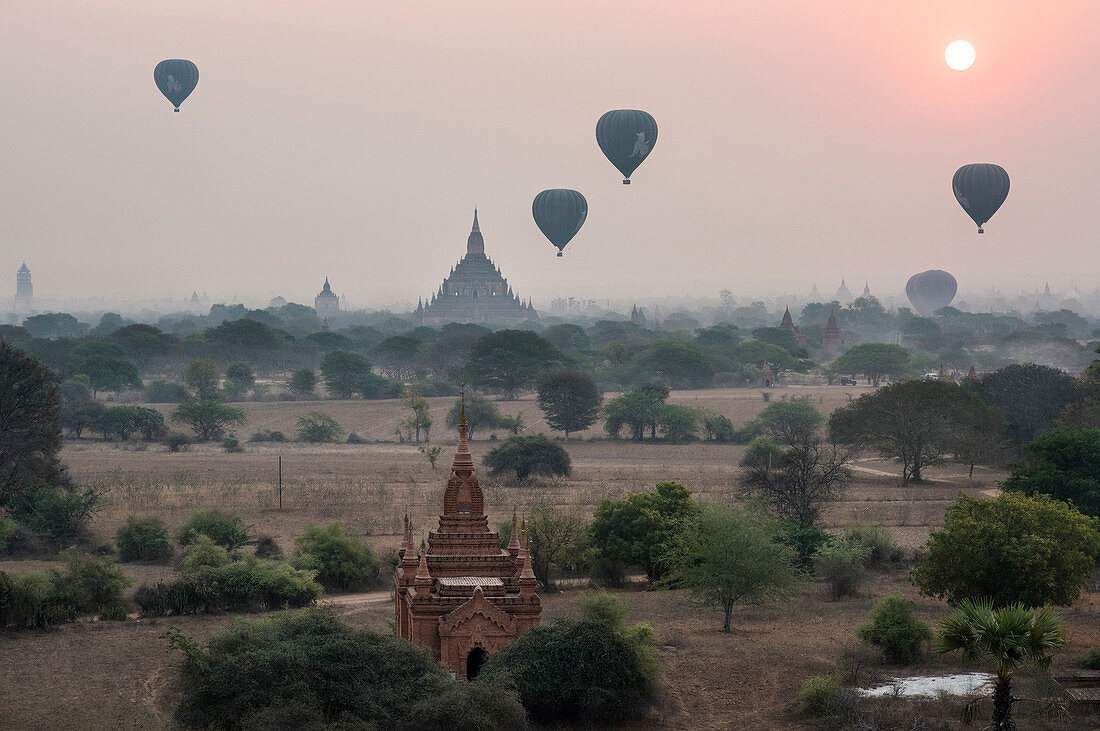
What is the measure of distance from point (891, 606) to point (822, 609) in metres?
5.60

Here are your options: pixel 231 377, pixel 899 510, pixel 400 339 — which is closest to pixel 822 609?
pixel 899 510

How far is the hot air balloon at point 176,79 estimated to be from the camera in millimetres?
116125

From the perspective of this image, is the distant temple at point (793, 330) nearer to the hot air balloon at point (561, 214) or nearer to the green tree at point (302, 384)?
the hot air balloon at point (561, 214)

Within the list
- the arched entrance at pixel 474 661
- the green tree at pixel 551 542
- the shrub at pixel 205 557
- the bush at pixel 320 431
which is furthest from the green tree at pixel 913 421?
the arched entrance at pixel 474 661

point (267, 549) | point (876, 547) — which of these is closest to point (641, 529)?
point (876, 547)

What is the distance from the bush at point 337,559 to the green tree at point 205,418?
40.3 m

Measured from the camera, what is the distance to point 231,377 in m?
109

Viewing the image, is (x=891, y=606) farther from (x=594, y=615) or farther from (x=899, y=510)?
(x=899, y=510)

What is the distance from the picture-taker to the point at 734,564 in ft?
108

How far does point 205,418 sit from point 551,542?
144ft

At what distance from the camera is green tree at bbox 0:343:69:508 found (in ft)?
155

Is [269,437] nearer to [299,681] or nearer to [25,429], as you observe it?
[25,429]

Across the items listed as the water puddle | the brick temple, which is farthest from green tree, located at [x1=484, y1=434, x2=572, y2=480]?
the water puddle

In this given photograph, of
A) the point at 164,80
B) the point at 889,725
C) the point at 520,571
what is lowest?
the point at 889,725
